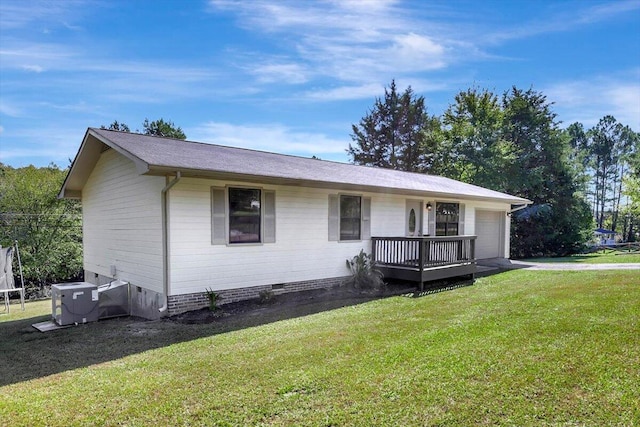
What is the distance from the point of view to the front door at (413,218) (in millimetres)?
11742

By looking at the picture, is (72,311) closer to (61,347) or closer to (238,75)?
(61,347)

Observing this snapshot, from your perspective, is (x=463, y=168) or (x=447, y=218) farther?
(x=463, y=168)

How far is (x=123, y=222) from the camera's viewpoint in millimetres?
9133

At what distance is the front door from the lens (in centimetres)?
1174

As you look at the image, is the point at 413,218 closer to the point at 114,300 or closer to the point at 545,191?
the point at 114,300

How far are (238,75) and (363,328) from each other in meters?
11.3

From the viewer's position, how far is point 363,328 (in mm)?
5844

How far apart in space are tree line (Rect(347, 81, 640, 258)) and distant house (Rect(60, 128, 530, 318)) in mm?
13547

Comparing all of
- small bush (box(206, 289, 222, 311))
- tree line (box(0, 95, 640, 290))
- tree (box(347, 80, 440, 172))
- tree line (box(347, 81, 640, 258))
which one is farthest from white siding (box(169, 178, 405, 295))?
tree (box(347, 80, 440, 172))

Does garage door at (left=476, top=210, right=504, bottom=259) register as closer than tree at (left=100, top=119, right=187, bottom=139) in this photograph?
Yes

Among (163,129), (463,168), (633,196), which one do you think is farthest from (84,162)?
(633,196)

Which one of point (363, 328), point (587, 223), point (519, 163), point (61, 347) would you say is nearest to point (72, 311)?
point (61, 347)

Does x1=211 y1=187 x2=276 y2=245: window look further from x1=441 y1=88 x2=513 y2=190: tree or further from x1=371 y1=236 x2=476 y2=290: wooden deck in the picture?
x1=441 y1=88 x2=513 y2=190: tree

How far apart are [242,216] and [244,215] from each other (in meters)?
0.05
